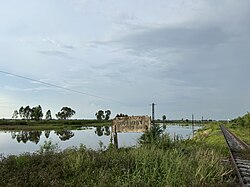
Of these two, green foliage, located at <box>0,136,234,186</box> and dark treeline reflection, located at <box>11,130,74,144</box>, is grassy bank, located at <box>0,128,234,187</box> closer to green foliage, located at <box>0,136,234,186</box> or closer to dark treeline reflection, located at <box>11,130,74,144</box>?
green foliage, located at <box>0,136,234,186</box>

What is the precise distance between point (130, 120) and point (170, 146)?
4208 mm

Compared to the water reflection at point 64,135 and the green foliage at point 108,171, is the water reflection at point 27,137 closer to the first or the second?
the water reflection at point 64,135

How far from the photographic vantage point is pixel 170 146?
14.0 metres

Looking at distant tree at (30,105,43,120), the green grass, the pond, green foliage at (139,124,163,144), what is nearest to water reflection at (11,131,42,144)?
the pond

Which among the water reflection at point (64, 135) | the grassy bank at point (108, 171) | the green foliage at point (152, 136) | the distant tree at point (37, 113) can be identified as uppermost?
the distant tree at point (37, 113)

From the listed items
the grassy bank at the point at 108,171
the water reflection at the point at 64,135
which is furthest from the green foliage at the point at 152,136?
the water reflection at the point at 64,135

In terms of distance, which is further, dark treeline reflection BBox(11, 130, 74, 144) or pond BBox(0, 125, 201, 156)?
dark treeline reflection BBox(11, 130, 74, 144)

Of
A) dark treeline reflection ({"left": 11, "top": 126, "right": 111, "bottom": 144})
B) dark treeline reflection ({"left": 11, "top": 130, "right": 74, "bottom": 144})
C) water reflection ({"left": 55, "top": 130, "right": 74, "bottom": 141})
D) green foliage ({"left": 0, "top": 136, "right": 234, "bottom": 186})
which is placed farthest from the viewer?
water reflection ({"left": 55, "top": 130, "right": 74, "bottom": 141})

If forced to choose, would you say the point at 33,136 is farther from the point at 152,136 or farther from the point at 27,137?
the point at 152,136

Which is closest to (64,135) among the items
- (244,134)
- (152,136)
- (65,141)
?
(65,141)

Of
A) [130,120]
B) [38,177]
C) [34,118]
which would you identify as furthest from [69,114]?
[38,177]

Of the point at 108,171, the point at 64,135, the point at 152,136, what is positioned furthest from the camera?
the point at 64,135

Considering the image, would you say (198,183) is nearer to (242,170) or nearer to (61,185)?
(61,185)

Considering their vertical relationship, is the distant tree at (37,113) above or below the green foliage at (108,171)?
above
